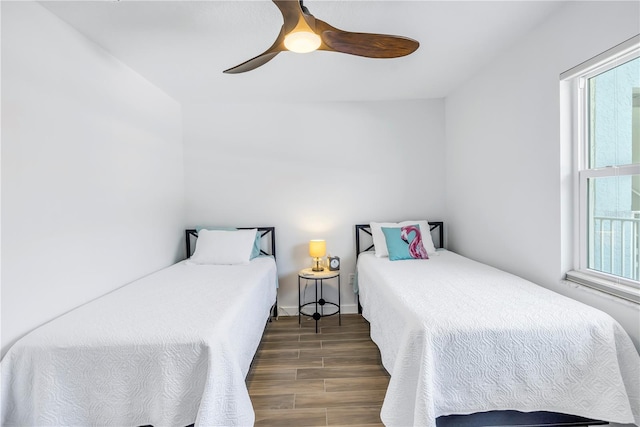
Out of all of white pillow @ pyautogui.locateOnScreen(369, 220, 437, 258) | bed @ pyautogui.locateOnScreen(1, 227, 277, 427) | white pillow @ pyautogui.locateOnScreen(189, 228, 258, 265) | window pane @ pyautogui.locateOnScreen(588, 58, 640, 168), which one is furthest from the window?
white pillow @ pyautogui.locateOnScreen(189, 228, 258, 265)

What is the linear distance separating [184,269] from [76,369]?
1447 mm

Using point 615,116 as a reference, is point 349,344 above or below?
below

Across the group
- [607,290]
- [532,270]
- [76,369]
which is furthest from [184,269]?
[607,290]

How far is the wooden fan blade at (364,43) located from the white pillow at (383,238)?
183cm

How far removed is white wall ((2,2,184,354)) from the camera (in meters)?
1.62

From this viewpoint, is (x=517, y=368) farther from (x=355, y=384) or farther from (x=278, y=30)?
(x=278, y=30)

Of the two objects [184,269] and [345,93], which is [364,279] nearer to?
[184,269]

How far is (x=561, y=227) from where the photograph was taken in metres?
1.97

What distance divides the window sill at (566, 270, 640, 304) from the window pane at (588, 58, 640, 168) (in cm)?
63

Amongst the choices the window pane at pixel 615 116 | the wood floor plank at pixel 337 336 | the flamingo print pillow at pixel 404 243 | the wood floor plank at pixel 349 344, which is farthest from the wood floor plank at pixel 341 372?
the window pane at pixel 615 116

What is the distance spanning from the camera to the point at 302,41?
169cm

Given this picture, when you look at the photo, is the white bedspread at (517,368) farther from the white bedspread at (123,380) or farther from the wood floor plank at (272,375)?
the wood floor plank at (272,375)

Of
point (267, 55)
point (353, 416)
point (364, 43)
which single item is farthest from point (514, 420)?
point (267, 55)

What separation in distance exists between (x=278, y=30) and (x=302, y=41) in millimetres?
536
